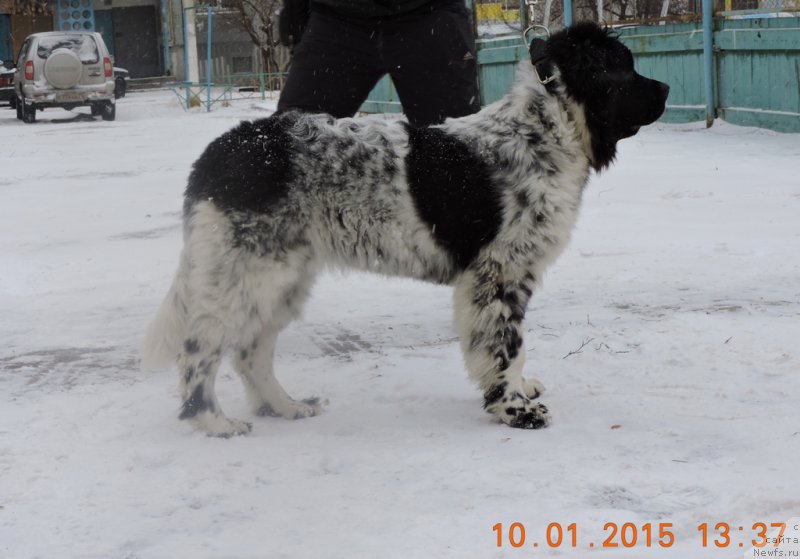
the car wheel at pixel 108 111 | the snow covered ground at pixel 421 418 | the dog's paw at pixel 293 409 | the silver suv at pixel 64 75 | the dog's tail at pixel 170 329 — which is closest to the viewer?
the snow covered ground at pixel 421 418

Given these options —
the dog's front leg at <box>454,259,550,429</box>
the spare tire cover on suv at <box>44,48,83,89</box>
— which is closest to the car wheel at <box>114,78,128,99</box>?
the spare tire cover on suv at <box>44,48,83,89</box>

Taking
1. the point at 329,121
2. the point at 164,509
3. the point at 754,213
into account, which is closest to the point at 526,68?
the point at 329,121

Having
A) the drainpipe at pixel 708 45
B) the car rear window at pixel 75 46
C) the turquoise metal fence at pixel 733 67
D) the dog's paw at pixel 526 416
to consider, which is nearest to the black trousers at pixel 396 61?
the dog's paw at pixel 526 416

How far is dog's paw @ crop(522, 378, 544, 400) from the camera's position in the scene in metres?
4.00

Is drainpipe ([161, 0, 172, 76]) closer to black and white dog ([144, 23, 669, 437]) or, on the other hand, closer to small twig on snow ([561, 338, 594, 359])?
small twig on snow ([561, 338, 594, 359])

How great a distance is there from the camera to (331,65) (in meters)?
4.77

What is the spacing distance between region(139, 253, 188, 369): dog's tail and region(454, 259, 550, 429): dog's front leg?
1.00m

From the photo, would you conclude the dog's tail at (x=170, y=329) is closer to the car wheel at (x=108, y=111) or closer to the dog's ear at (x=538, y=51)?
the dog's ear at (x=538, y=51)

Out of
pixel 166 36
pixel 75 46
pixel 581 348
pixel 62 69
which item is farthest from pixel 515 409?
pixel 166 36

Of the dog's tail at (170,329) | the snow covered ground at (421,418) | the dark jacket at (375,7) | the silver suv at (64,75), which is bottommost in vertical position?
the snow covered ground at (421,418)

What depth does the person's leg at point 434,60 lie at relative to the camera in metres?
4.75

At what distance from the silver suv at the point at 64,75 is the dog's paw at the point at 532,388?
18.8 metres

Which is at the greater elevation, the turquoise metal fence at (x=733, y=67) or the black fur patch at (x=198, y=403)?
the turquoise metal fence at (x=733, y=67)

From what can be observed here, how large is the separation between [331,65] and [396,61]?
295 mm
